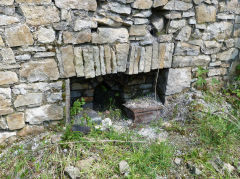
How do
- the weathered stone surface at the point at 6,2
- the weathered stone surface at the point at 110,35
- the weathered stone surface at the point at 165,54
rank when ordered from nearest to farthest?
1. the weathered stone surface at the point at 6,2
2. the weathered stone surface at the point at 110,35
3. the weathered stone surface at the point at 165,54

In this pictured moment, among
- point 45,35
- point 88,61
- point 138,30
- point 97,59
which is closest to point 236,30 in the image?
point 138,30

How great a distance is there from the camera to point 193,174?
2096mm

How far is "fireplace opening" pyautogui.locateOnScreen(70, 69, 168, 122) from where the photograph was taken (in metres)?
3.07

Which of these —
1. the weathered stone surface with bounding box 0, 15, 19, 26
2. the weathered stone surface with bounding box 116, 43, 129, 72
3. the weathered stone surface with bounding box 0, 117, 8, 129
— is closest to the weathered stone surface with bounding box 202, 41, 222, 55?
the weathered stone surface with bounding box 116, 43, 129, 72

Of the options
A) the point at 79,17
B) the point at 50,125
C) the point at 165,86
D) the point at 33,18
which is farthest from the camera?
the point at 165,86

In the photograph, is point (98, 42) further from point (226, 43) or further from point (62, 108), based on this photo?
point (226, 43)

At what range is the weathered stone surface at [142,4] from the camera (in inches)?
92.0

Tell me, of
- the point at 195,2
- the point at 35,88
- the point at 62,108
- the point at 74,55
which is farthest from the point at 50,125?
the point at 195,2

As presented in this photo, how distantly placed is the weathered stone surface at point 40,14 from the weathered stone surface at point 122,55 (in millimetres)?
768

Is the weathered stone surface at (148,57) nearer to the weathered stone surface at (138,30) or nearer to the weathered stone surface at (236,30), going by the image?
the weathered stone surface at (138,30)

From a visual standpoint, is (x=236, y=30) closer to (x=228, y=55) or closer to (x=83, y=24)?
(x=228, y=55)

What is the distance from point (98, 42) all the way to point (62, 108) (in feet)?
2.97

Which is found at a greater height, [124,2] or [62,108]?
[124,2]

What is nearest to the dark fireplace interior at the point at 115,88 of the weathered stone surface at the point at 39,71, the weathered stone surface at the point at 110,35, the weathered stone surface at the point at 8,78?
the weathered stone surface at the point at 39,71
